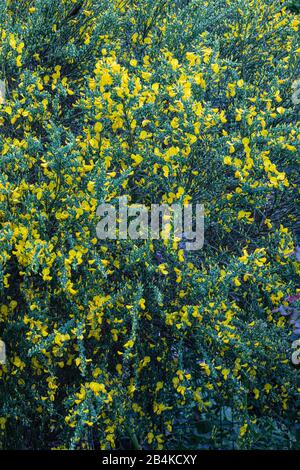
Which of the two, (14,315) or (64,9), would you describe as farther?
(64,9)

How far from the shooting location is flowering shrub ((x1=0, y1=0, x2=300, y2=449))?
2.85m

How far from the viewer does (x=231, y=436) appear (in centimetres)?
346

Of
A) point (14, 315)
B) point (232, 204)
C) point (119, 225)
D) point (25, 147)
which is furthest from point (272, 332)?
point (25, 147)

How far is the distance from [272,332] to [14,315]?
129 cm

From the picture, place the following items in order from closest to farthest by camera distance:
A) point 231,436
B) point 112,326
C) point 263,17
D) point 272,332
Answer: point 112,326, point 272,332, point 231,436, point 263,17

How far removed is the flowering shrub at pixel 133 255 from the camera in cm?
285

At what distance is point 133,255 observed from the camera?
2814 millimetres

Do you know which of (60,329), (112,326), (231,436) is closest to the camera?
(60,329)

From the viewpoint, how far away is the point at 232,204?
10.8 ft

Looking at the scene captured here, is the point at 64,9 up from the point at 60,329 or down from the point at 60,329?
up

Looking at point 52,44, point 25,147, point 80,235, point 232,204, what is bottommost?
point 80,235

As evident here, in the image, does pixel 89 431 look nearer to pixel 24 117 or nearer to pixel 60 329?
pixel 60 329

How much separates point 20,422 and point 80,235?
103 centimetres

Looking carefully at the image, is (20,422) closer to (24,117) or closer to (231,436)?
(231,436)
